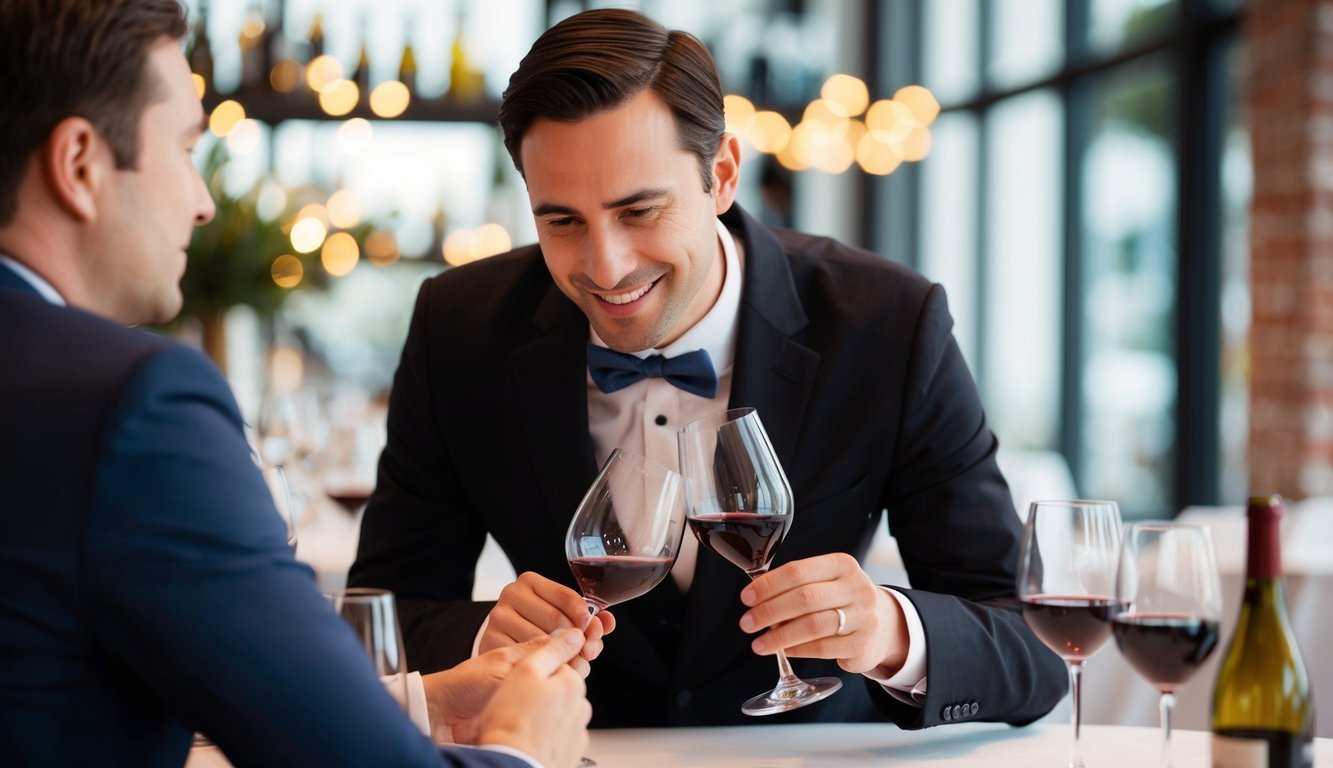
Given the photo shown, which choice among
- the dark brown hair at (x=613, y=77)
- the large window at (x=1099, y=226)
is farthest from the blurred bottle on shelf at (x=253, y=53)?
the dark brown hair at (x=613, y=77)

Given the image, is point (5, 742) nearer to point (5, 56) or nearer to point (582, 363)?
point (5, 56)

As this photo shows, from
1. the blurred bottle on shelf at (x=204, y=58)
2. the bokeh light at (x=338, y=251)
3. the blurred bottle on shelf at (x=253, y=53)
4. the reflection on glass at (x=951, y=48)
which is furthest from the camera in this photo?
the reflection on glass at (x=951, y=48)

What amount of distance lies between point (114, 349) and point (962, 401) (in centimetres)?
131

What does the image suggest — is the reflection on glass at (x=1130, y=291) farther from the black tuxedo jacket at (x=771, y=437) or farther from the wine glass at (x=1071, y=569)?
the wine glass at (x=1071, y=569)

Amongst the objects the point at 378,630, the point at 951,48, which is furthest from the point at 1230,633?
the point at 951,48

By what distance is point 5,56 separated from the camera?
1.15 metres

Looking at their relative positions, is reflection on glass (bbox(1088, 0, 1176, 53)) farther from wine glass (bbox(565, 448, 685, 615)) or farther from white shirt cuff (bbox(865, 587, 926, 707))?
wine glass (bbox(565, 448, 685, 615))

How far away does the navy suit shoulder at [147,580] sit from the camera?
41.1 inches

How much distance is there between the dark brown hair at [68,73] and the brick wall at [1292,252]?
13.7 ft

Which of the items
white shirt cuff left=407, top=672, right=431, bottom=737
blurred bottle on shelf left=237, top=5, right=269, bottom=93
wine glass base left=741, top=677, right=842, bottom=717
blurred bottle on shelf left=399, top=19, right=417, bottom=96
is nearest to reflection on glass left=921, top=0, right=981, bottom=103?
blurred bottle on shelf left=399, top=19, right=417, bottom=96

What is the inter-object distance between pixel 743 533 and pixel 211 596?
0.76 m

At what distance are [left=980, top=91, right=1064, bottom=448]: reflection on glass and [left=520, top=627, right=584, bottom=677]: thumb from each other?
5.77m

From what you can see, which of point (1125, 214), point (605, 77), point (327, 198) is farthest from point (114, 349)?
point (1125, 214)

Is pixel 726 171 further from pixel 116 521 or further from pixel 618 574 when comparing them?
pixel 116 521
